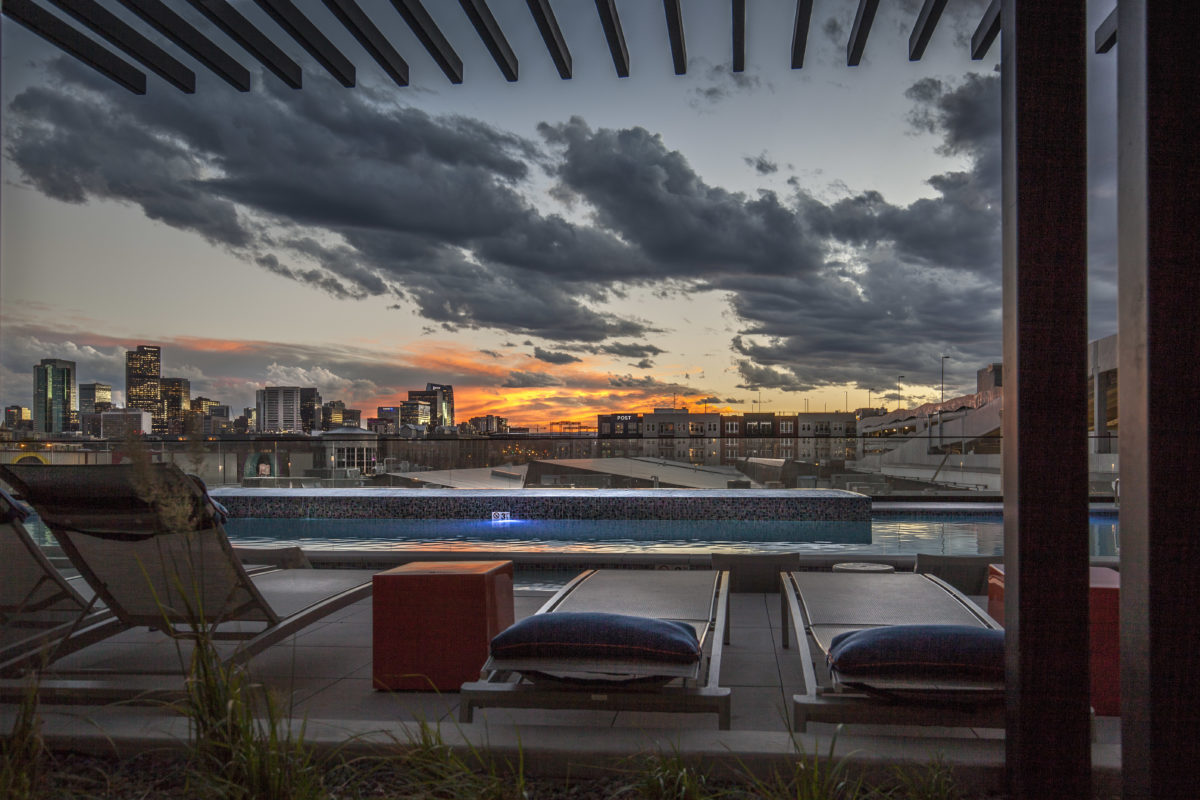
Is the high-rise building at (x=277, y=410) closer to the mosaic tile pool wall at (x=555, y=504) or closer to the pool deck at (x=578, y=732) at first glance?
the mosaic tile pool wall at (x=555, y=504)

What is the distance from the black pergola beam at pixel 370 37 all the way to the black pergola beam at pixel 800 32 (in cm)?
157

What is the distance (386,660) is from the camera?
2.70 meters

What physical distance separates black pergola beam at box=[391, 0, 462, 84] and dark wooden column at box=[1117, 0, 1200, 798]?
2.27m

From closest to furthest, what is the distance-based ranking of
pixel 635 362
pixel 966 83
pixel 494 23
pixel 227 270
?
pixel 494 23
pixel 966 83
pixel 227 270
pixel 635 362

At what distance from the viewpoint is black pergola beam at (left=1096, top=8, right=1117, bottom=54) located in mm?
3307

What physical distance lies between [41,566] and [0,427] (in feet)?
23.7

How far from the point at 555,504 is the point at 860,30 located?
7.69 meters

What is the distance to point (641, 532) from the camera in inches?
367

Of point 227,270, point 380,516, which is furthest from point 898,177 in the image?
point 227,270

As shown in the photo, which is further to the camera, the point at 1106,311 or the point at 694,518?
the point at 1106,311

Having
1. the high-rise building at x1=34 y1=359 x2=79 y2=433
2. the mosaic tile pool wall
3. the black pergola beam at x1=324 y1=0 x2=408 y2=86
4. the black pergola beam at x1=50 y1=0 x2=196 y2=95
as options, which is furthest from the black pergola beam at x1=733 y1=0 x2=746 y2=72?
the high-rise building at x1=34 y1=359 x2=79 y2=433

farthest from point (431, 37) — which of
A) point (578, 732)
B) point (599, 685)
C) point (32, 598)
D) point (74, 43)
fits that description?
point (32, 598)

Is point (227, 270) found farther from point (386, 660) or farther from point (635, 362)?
point (386, 660)

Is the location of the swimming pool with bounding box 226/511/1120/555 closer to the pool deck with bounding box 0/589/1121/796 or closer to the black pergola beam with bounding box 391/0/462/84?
the pool deck with bounding box 0/589/1121/796
